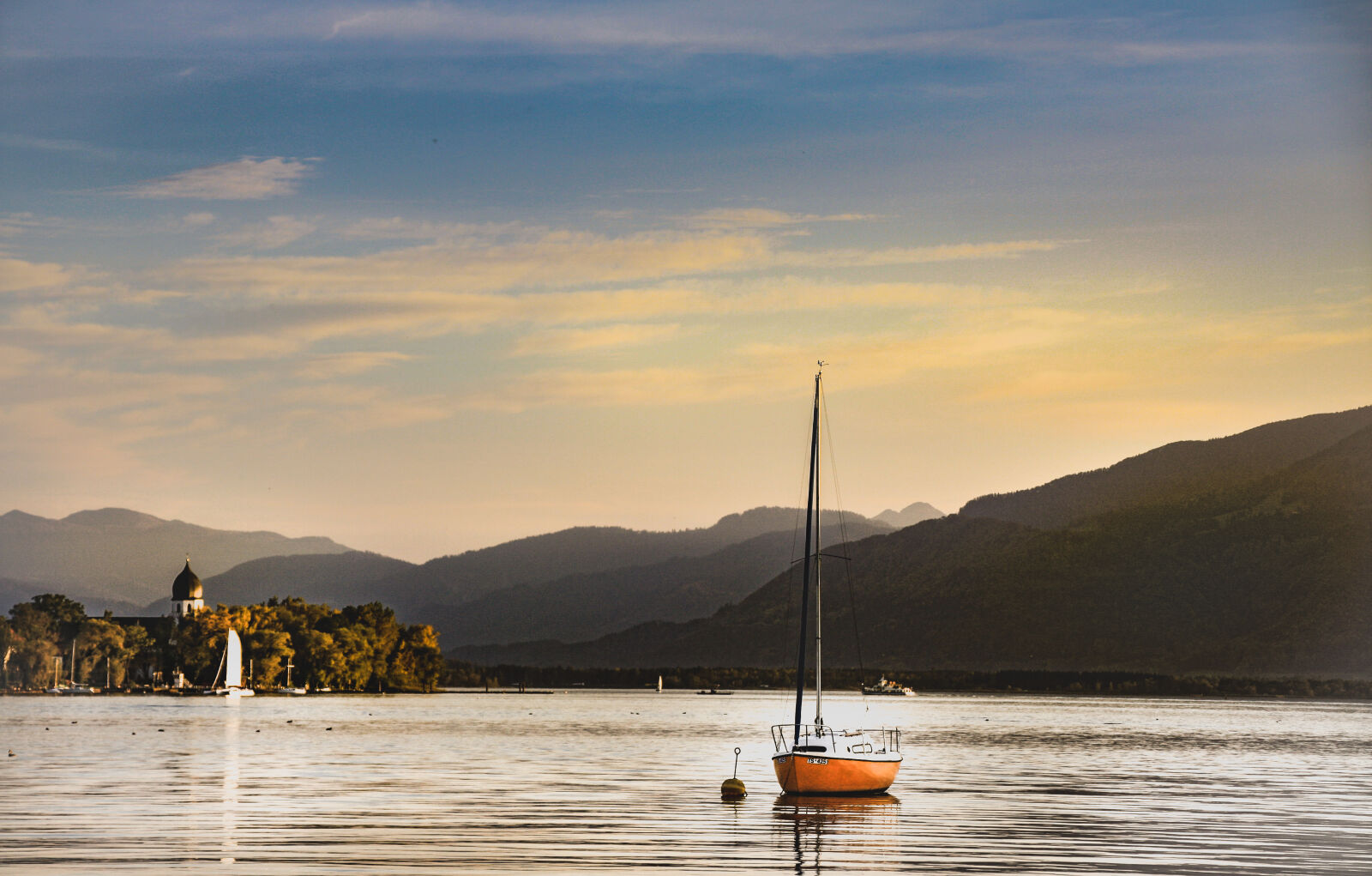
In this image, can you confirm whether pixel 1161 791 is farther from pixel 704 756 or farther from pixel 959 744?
pixel 959 744

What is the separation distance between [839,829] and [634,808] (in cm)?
880

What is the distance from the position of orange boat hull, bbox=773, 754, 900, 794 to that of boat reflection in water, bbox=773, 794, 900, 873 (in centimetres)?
46

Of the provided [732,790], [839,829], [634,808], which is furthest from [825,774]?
[839,829]

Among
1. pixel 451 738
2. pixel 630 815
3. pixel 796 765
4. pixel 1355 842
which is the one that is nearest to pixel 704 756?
pixel 451 738

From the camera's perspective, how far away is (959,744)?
115375 millimetres

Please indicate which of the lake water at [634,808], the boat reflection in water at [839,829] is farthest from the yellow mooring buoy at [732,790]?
the boat reflection in water at [839,829]

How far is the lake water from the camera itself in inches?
1708

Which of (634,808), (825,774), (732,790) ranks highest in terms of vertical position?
(825,774)

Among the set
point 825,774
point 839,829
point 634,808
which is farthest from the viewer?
point 825,774

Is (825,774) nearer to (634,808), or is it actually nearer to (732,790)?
(732,790)

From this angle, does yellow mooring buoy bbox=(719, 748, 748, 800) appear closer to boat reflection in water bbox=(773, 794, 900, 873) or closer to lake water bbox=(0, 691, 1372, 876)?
lake water bbox=(0, 691, 1372, 876)

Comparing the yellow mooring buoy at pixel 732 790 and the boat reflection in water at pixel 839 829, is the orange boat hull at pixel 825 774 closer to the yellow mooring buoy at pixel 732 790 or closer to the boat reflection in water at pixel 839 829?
the boat reflection in water at pixel 839 829

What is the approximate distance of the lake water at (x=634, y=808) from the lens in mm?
43375

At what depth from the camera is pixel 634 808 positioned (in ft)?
191
